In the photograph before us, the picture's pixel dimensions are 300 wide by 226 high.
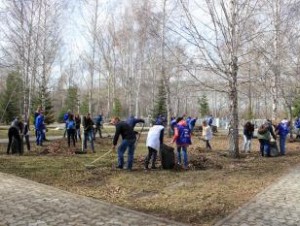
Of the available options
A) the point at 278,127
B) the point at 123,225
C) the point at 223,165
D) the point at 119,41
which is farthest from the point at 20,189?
the point at 119,41

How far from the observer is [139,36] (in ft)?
119

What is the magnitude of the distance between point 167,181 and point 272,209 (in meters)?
3.55

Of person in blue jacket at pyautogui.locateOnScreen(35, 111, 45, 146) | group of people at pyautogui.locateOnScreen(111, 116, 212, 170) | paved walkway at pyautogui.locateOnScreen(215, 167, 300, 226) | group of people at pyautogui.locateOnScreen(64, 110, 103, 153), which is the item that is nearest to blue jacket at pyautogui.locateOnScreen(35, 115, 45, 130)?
person in blue jacket at pyautogui.locateOnScreen(35, 111, 45, 146)

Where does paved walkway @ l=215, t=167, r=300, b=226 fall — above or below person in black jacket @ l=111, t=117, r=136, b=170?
below

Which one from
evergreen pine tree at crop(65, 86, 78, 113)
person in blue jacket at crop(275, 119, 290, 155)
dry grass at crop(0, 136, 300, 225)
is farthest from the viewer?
evergreen pine tree at crop(65, 86, 78, 113)

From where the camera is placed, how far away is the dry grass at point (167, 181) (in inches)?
346

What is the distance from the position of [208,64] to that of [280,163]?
4.61 meters

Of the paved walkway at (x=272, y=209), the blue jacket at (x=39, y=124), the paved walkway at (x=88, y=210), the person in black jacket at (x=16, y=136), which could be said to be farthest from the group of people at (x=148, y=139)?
the blue jacket at (x=39, y=124)

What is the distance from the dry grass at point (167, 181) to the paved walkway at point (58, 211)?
544mm

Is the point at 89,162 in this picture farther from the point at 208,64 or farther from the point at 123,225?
the point at 123,225

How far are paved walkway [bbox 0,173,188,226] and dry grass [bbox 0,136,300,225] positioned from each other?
54 cm

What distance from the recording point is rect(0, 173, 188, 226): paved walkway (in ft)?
24.0

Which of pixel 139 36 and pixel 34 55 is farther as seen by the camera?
pixel 139 36

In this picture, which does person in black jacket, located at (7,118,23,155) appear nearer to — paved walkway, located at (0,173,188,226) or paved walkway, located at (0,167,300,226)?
paved walkway, located at (0,167,300,226)
